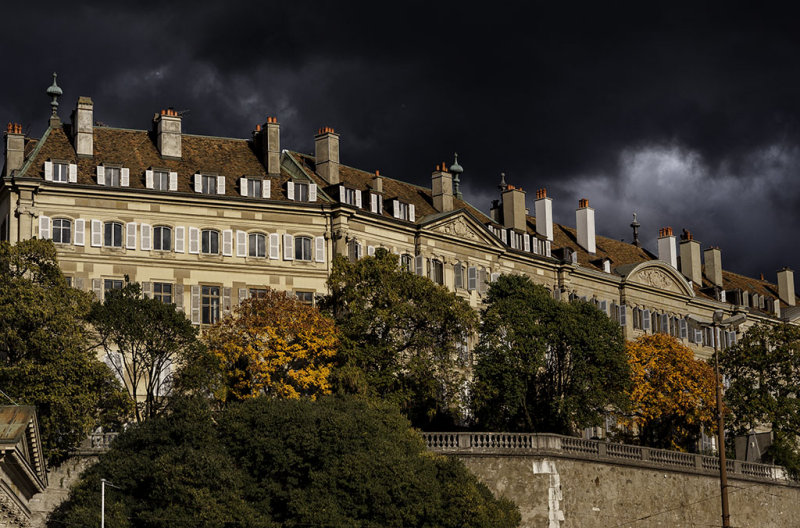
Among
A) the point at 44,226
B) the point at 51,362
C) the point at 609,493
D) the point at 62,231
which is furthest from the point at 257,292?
the point at 609,493

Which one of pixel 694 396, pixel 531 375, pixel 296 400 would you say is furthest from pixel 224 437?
pixel 694 396

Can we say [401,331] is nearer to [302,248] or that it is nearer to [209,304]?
[302,248]

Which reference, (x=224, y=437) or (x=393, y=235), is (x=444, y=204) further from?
(x=224, y=437)

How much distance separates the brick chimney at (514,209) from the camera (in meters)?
92.4

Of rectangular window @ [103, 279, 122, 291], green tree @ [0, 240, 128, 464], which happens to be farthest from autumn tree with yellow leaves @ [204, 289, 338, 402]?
green tree @ [0, 240, 128, 464]

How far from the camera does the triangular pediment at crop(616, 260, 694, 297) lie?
97.9 meters

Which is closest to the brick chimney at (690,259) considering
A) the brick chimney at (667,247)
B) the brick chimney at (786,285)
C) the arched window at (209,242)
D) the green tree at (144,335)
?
the brick chimney at (667,247)

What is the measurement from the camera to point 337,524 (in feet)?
181

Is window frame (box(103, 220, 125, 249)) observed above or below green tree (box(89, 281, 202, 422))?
above

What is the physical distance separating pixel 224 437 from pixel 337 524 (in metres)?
6.20

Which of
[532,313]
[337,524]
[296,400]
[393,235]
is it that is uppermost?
[393,235]

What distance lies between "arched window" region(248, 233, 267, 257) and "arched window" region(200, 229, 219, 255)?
1.77 m

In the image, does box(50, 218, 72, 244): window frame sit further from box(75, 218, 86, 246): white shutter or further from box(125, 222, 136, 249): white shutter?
box(125, 222, 136, 249): white shutter

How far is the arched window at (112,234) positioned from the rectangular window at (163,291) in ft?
9.08
